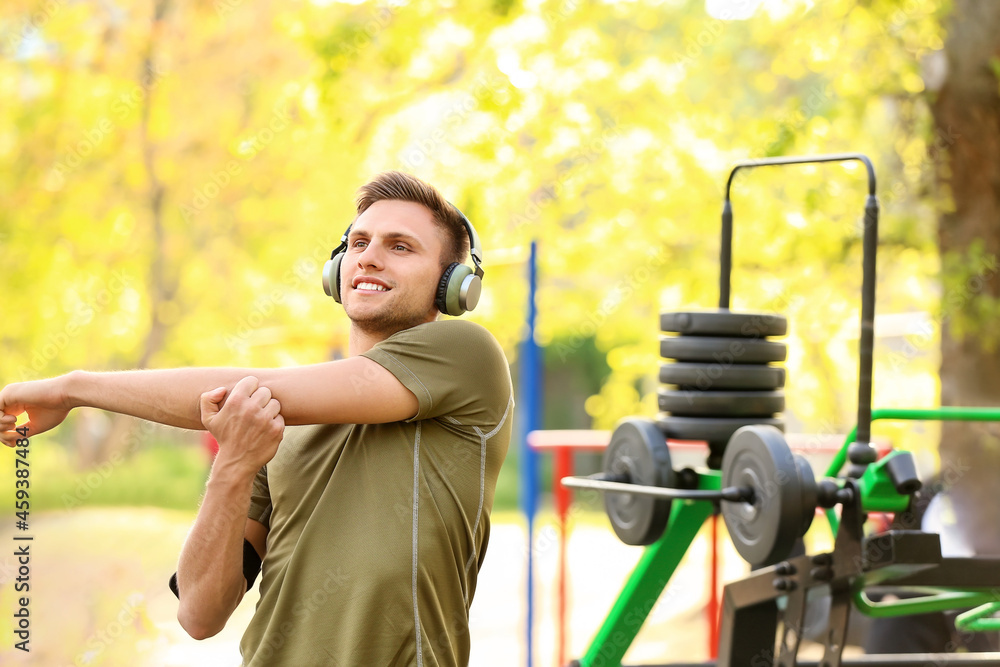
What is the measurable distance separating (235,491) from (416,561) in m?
0.31

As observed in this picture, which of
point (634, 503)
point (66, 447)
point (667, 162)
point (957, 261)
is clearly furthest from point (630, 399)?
point (66, 447)

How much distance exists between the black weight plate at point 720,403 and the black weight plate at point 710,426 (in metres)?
0.02

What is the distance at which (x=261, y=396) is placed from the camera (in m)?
1.58

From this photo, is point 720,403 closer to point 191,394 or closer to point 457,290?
point 457,290

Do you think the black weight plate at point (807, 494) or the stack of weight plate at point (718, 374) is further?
the stack of weight plate at point (718, 374)

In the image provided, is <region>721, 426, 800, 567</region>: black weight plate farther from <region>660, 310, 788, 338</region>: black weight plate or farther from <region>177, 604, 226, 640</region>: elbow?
<region>177, 604, 226, 640</region>: elbow

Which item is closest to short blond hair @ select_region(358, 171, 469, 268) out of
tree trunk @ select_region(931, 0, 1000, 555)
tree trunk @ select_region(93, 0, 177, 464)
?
tree trunk @ select_region(931, 0, 1000, 555)

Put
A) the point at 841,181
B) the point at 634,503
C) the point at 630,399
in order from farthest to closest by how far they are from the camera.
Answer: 1. the point at 630,399
2. the point at 841,181
3. the point at 634,503

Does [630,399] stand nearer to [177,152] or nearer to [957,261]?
[957,261]

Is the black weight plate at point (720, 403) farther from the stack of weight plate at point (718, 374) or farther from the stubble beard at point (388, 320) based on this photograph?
the stubble beard at point (388, 320)

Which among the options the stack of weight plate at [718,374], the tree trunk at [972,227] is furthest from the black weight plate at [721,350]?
the tree trunk at [972,227]

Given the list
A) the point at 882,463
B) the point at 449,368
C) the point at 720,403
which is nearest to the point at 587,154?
the point at 720,403

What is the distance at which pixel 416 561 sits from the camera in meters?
1.62

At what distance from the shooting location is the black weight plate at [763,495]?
264 centimetres
